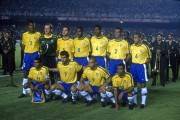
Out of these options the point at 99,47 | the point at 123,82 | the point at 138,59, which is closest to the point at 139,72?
the point at 138,59

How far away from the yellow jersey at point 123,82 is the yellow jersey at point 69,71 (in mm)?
1267

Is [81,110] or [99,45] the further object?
[99,45]

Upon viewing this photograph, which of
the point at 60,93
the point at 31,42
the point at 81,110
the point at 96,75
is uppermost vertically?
the point at 31,42

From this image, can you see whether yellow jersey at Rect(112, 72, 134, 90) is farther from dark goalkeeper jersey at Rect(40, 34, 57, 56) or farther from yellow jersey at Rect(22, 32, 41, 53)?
yellow jersey at Rect(22, 32, 41, 53)

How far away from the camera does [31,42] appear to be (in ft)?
33.4

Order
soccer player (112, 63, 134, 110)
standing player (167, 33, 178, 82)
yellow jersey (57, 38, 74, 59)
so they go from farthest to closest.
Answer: standing player (167, 33, 178, 82), yellow jersey (57, 38, 74, 59), soccer player (112, 63, 134, 110)

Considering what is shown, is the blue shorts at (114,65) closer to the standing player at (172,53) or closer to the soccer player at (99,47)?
the soccer player at (99,47)

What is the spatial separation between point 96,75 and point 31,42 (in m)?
2.39

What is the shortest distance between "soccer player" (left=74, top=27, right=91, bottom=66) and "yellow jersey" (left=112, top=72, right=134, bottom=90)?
1893 millimetres

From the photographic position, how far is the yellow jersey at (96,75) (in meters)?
9.07

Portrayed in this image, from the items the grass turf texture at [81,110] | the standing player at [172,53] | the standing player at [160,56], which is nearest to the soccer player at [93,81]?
the grass turf texture at [81,110]

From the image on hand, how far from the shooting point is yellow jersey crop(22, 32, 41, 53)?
10.2 m

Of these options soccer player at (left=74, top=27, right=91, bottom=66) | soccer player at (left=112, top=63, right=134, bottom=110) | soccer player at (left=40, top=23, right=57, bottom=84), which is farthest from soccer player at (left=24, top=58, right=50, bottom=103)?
soccer player at (left=112, top=63, right=134, bottom=110)

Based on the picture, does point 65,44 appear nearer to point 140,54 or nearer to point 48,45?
point 48,45
